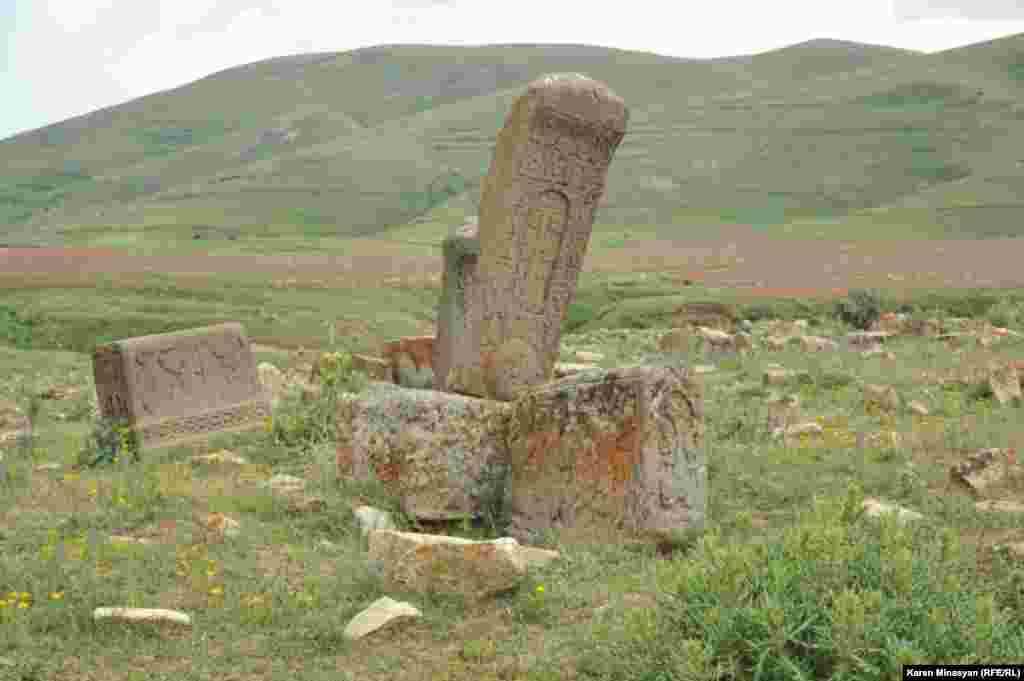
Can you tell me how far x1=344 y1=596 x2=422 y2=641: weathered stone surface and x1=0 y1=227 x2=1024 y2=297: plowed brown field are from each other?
24867 mm

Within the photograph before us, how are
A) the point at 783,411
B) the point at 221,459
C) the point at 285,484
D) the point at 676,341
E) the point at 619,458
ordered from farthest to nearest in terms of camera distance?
the point at 676,341, the point at 783,411, the point at 221,459, the point at 285,484, the point at 619,458

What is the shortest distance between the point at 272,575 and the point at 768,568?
112 inches

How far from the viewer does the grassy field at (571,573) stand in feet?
14.4

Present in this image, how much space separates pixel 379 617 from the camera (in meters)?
5.58

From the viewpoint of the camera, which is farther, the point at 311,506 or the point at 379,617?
the point at 311,506

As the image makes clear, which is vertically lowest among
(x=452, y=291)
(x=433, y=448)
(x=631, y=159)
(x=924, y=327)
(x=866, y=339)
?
(x=924, y=327)

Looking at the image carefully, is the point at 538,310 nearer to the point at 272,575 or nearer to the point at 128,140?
the point at 272,575

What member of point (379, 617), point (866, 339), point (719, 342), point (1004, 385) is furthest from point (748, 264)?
point (379, 617)

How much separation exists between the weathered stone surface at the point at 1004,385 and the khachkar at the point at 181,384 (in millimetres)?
7169

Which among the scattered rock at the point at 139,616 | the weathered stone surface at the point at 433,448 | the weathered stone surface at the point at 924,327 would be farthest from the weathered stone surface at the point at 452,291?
the weathered stone surface at the point at 924,327

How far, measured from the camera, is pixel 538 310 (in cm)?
948

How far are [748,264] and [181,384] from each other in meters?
32.0

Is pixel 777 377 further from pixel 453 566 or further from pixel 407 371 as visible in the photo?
pixel 453 566

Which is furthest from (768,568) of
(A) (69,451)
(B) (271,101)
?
(B) (271,101)
